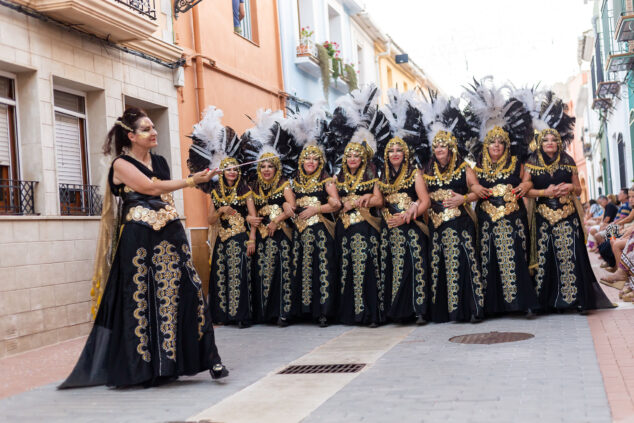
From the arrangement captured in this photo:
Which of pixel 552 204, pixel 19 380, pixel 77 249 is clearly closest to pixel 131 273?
pixel 19 380

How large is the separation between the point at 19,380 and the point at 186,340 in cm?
174

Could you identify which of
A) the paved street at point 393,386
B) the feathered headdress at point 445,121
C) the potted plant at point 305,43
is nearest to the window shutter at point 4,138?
the paved street at point 393,386

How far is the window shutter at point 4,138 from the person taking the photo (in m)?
9.18

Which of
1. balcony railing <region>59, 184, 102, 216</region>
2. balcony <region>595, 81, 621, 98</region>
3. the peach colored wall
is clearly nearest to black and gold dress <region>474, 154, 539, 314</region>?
balcony railing <region>59, 184, 102, 216</region>

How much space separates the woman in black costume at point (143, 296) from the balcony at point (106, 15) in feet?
11.5

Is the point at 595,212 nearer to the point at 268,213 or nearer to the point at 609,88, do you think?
the point at 609,88

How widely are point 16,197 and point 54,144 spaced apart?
32.2 inches

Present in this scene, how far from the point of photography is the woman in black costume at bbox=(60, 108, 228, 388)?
6172mm

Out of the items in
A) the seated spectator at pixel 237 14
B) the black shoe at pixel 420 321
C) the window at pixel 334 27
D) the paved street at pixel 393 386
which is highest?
the window at pixel 334 27

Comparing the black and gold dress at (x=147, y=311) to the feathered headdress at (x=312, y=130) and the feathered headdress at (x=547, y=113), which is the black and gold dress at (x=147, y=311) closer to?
the feathered headdress at (x=312, y=130)

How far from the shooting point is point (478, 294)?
8.86 meters

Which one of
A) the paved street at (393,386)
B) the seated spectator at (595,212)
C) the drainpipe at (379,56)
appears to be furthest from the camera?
the drainpipe at (379,56)

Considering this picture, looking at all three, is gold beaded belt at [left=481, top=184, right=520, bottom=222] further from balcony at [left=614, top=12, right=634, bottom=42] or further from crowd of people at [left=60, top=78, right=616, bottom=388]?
balcony at [left=614, top=12, right=634, bottom=42]

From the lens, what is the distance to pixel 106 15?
9.84 m
